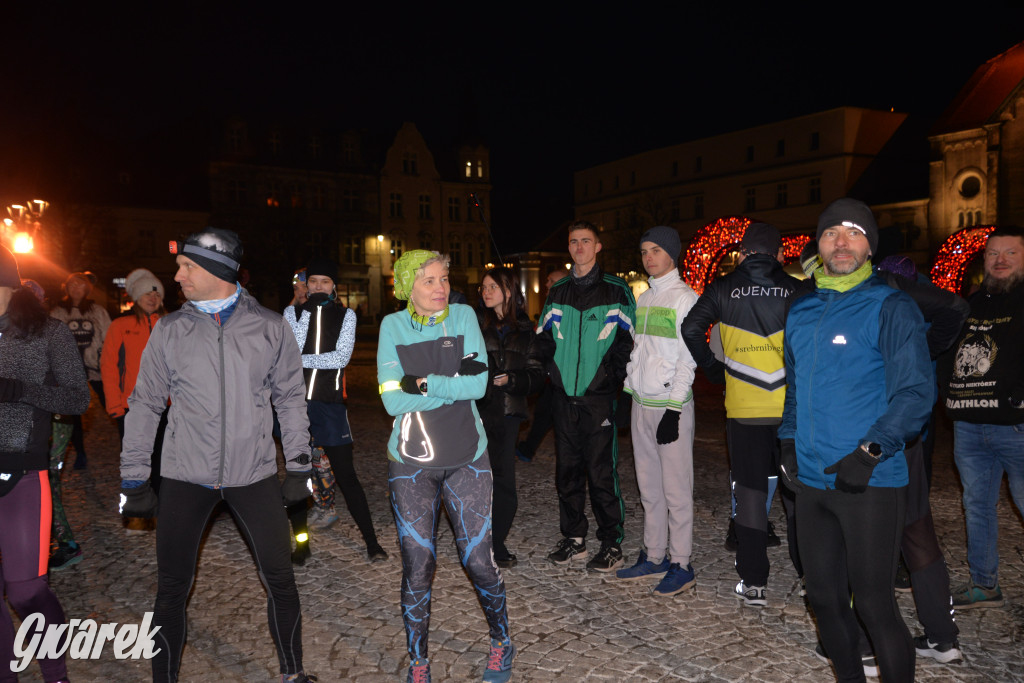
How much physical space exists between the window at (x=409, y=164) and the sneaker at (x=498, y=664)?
172ft

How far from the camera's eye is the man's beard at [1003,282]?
4.14 m

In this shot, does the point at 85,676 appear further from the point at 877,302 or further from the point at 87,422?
the point at 87,422

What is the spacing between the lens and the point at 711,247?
1374 cm

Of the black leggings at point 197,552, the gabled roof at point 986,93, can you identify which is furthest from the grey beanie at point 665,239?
the gabled roof at point 986,93

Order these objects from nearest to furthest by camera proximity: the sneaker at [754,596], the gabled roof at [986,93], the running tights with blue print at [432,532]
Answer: the running tights with blue print at [432,532], the sneaker at [754,596], the gabled roof at [986,93]

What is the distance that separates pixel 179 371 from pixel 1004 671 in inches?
168

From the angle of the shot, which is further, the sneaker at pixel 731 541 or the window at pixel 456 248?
the window at pixel 456 248

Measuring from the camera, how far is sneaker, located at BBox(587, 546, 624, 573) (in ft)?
16.6

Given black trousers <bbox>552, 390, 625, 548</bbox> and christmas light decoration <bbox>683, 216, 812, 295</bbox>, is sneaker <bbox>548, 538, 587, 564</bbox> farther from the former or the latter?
christmas light decoration <bbox>683, 216, 812, 295</bbox>

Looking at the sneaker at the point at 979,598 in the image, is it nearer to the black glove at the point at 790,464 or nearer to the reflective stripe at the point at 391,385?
the black glove at the point at 790,464

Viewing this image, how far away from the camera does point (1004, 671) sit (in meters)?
3.54

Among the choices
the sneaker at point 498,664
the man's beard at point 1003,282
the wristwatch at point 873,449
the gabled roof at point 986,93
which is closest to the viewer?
the wristwatch at point 873,449

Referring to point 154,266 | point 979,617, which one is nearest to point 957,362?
point 979,617

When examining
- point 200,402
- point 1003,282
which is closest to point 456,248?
point 1003,282
